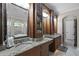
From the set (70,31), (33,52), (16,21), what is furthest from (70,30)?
(16,21)

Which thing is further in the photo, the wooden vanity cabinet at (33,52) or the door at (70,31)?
the door at (70,31)

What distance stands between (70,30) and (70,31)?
0.02 metres

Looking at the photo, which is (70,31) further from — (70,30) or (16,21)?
(16,21)

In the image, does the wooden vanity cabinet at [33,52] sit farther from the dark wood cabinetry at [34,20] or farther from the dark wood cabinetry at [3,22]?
Answer: the dark wood cabinetry at [34,20]

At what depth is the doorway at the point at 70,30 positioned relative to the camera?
1755 mm

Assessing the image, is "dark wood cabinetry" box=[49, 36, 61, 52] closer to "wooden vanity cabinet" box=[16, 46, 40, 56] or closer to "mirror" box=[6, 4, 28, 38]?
"wooden vanity cabinet" box=[16, 46, 40, 56]

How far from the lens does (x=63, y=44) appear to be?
1.86m

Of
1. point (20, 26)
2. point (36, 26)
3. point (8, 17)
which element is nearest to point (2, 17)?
point (8, 17)

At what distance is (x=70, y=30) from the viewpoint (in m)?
1.77

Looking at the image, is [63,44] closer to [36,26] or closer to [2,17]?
[36,26]

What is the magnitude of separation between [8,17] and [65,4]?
0.90m

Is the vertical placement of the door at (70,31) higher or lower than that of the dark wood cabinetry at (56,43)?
higher

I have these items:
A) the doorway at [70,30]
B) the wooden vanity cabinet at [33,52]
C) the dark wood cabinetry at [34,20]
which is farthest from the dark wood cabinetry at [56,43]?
the wooden vanity cabinet at [33,52]

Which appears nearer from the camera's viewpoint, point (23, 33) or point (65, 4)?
point (65, 4)
